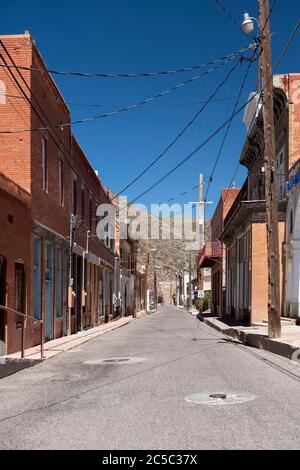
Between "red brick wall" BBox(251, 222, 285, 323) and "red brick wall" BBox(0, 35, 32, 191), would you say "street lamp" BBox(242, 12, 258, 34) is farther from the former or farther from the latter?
"red brick wall" BBox(251, 222, 285, 323)

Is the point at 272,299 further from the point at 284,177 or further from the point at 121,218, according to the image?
the point at 121,218

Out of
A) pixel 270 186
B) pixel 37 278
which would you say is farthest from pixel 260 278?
pixel 37 278

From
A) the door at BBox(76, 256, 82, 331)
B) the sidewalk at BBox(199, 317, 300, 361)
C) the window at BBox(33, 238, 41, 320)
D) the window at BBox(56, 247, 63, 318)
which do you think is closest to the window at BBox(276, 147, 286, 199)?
the sidewalk at BBox(199, 317, 300, 361)

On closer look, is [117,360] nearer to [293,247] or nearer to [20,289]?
[20,289]

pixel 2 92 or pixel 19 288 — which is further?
pixel 2 92

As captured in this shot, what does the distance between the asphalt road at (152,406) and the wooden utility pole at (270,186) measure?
2.39 meters

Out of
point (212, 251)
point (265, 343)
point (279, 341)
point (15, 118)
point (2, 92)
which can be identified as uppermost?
point (2, 92)

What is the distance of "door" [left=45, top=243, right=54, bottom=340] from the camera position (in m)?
20.7

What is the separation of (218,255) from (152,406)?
3914 cm

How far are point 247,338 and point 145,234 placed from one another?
5519 cm

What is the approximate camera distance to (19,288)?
16.6 meters

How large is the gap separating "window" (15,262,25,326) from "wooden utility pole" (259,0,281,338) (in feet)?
21.8

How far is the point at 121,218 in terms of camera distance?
53094 mm
